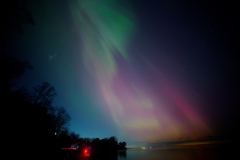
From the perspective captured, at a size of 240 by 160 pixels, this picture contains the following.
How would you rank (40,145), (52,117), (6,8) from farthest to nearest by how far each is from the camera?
(52,117), (40,145), (6,8)

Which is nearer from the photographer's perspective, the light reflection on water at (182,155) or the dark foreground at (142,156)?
the dark foreground at (142,156)

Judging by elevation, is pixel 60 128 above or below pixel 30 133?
above

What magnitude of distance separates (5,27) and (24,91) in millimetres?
14514

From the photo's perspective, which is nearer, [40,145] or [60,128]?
[40,145]

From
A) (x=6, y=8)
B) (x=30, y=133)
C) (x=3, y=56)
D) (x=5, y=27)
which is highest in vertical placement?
(x=6, y=8)

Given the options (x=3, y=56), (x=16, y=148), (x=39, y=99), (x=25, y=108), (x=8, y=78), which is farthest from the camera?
(x=39, y=99)

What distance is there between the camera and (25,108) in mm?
16000

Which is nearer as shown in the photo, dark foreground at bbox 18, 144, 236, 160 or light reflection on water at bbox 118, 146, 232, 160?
dark foreground at bbox 18, 144, 236, 160

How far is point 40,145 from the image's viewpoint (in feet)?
61.7

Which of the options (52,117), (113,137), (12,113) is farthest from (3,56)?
(113,137)

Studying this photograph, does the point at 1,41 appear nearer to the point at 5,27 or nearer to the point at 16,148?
the point at 5,27

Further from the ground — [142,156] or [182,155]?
[142,156]

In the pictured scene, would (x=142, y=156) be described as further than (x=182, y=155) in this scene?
Yes

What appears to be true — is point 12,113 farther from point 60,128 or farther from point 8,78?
point 60,128
